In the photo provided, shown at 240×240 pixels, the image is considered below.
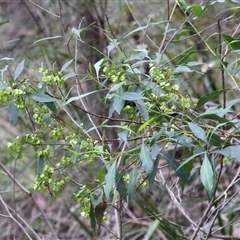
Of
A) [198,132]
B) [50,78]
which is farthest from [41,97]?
[198,132]

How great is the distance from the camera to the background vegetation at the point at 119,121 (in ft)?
2.90

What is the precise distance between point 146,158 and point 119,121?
1.12 feet

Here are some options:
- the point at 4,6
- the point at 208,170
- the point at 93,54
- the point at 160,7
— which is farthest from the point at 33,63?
the point at 208,170

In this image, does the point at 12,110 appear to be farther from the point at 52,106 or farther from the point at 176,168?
the point at 176,168

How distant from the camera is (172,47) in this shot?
2467 mm

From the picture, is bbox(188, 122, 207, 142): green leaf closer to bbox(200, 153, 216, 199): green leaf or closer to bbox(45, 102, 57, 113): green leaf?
bbox(200, 153, 216, 199): green leaf

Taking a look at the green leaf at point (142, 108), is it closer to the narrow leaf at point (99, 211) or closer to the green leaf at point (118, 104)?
the green leaf at point (118, 104)

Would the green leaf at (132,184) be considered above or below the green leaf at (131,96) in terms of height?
below

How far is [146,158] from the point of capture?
0.81 meters

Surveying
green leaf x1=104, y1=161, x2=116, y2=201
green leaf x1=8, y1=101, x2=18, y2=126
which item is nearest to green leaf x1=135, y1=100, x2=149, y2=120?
green leaf x1=104, y1=161, x2=116, y2=201

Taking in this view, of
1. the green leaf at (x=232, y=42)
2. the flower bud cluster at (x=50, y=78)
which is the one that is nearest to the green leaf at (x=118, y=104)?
the flower bud cluster at (x=50, y=78)

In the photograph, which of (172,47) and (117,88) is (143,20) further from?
(117,88)

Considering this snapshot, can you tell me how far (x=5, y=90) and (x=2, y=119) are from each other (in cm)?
162

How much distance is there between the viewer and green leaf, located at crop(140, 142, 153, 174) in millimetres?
803
